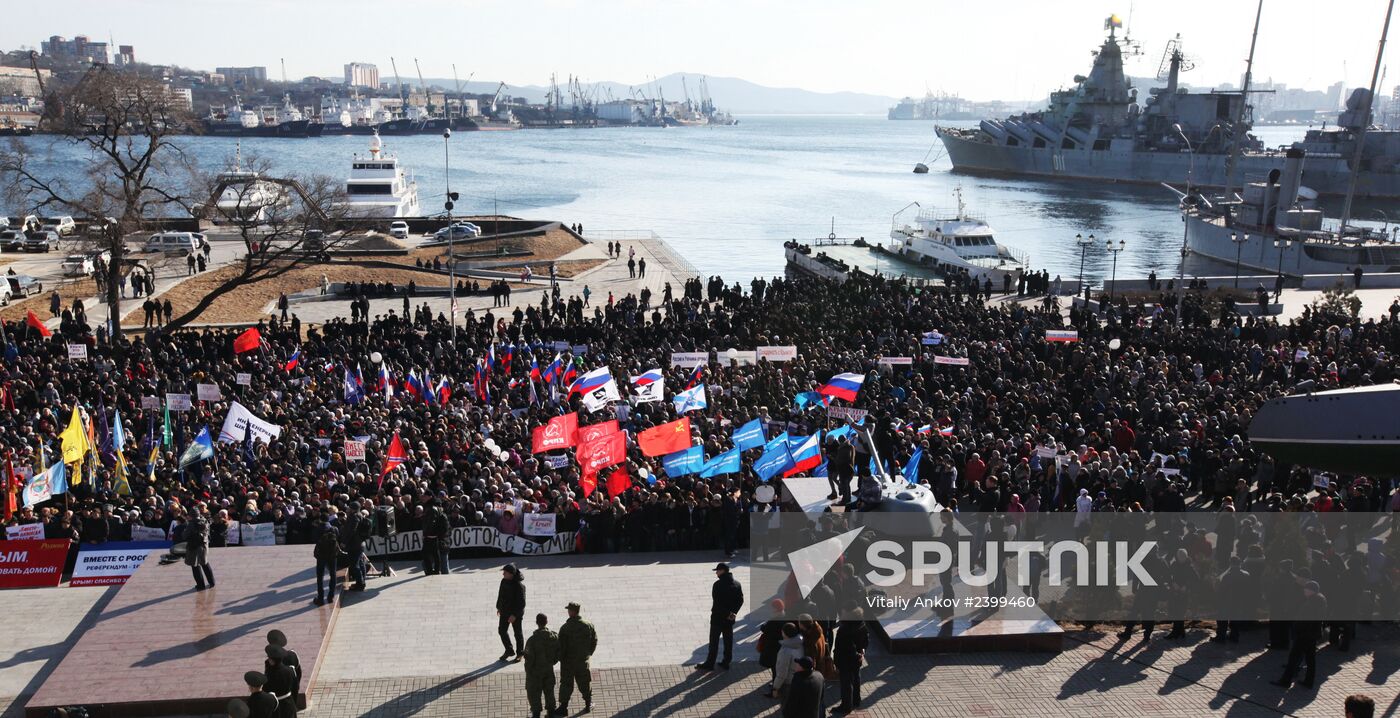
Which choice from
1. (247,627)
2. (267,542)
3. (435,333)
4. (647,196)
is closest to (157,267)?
(435,333)

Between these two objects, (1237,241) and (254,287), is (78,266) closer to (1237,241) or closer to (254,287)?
(254,287)

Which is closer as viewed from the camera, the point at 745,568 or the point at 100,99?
the point at 745,568

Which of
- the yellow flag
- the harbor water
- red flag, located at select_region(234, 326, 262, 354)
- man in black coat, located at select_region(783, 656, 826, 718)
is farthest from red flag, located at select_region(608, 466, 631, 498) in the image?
the harbor water

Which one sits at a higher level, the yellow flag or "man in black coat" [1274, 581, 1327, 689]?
"man in black coat" [1274, 581, 1327, 689]

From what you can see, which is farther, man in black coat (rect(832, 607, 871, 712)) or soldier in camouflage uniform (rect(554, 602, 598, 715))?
man in black coat (rect(832, 607, 871, 712))

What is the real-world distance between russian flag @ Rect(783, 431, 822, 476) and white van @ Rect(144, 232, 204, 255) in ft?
136

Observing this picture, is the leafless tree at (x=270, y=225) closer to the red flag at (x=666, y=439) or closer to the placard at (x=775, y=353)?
the placard at (x=775, y=353)

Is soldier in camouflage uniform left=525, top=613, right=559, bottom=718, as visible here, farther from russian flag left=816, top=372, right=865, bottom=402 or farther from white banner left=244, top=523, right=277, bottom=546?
russian flag left=816, top=372, right=865, bottom=402

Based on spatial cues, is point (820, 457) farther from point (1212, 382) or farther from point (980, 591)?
point (1212, 382)

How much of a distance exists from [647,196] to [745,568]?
107 metres

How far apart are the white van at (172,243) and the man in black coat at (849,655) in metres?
47.2

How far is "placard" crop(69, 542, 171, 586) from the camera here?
1560 centimetres

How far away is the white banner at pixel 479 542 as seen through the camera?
1656cm

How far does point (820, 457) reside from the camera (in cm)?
1877
